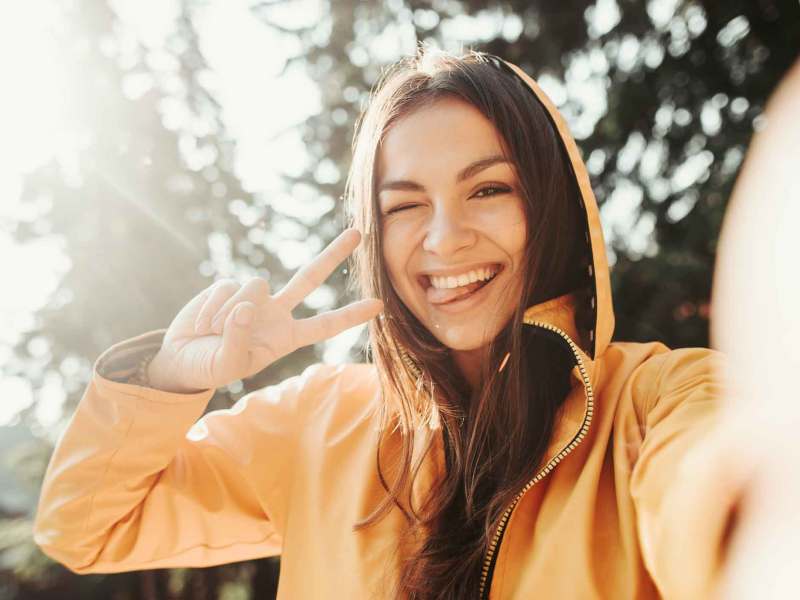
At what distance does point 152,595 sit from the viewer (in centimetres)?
402

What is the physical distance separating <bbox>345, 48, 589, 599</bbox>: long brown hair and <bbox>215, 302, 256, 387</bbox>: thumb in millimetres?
480

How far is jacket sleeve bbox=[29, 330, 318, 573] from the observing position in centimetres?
172

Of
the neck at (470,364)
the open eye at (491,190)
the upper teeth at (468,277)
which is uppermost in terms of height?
the open eye at (491,190)

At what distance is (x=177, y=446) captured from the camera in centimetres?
178

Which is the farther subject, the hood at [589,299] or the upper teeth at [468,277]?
the upper teeth at [468,277]

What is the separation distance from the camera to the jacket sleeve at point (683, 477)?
1.08m

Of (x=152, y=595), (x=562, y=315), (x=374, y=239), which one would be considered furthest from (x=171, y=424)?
(x=152, y=595)

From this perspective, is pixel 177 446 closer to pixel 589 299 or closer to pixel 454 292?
pixel 454 292

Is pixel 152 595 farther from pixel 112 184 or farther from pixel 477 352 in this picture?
pixel 477 352

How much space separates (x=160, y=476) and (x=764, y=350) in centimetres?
188

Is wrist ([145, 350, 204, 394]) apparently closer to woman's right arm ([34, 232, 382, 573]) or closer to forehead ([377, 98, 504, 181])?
woman's right arm ([34, 232, 382, 573])

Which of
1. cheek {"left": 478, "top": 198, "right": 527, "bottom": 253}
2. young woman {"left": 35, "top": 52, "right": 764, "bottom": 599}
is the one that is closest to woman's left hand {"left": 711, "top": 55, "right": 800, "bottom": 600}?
young woman {"left": 35, "top": 52, "right": 764, "bottom": 599}

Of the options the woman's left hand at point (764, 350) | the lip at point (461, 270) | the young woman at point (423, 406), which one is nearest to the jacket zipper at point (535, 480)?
the young woman at point (423, 406)

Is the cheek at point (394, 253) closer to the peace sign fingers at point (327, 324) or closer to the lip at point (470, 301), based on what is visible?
the lip at point (470, 301)
